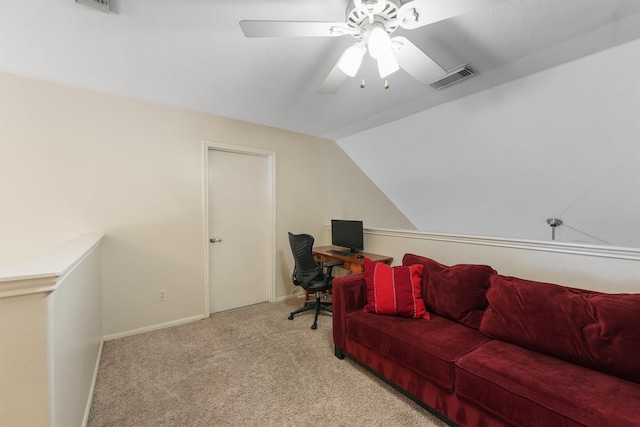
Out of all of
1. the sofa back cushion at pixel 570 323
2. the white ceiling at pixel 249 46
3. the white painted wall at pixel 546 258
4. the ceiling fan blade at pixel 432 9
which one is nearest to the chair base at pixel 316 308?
the white painted wall at pixel 546 258

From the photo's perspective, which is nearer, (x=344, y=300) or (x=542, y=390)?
(x=542, y=390)

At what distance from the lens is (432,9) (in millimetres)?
1200

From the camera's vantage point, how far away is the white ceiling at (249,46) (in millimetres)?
1508

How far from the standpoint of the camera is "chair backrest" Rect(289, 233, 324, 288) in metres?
3.04

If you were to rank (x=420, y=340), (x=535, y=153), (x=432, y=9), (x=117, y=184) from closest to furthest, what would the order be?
(x=432, y=9) → (x=420, y=340) → (x=117, y=184) → (x=535, y=153)

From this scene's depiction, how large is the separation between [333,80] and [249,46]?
63cm

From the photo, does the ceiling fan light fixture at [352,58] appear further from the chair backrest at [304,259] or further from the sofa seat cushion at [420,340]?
the chair backrest at [304,259]

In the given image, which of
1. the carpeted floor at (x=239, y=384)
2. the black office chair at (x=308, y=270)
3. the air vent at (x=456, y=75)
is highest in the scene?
the air vent at (x=456, y=75)

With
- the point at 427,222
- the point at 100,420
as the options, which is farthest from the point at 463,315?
the point at 427,222

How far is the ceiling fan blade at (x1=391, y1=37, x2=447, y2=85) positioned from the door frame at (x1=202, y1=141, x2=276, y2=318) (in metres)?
2.25

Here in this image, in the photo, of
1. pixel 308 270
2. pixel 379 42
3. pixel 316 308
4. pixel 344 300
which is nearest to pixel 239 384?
pixel 344 300

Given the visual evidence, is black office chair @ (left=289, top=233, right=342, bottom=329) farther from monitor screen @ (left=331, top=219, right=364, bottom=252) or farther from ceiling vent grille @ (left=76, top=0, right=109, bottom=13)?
ceiling vent grille @ (left=76, top=0, right=109, bottom=13)

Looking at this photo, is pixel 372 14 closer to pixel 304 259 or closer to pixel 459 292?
pixel 459 292

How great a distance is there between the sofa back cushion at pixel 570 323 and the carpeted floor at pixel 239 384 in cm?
79
